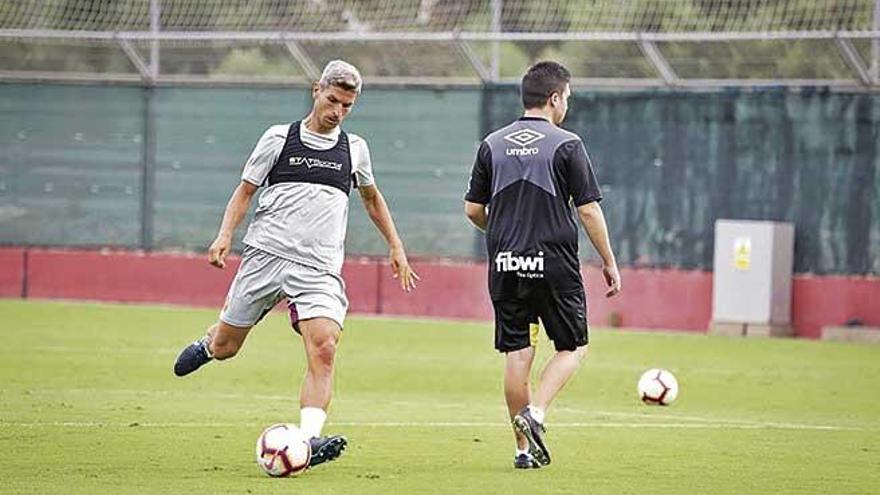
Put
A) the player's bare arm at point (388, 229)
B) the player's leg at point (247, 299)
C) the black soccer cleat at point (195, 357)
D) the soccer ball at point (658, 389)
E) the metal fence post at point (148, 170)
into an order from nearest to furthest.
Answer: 1. the player's leg at point (247, 299)
2. the player's bare arm at point (388, 229)
3. the black soccer cleat at point (195, 357)
4. the soccer ball at point (658, 389)
5. the metal fence post at point (148, 170)

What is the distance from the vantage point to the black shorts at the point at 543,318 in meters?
10.9

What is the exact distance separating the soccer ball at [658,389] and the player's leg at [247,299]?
178 inches

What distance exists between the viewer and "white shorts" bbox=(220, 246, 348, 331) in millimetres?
11008

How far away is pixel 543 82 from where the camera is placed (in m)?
10.9

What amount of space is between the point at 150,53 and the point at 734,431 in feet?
58.1

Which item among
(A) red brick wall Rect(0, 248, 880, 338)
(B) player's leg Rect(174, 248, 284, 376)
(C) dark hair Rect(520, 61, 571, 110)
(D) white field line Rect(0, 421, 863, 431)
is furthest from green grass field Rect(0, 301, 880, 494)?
(C) dark hair Rect(520, 61, 571, 110)

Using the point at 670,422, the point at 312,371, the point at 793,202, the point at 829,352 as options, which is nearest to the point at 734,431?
the point at 670,422

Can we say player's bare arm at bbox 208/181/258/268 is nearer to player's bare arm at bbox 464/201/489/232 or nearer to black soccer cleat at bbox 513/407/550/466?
player's bare arm at bbox 464/201/489/232

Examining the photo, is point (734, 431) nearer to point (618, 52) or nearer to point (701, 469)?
point (701, 469)

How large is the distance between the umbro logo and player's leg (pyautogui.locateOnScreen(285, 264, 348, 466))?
1237 millimetres

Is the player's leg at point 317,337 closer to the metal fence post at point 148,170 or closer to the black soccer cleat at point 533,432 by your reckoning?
the black soccer cleat at point 533,432

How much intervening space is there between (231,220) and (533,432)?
1.99 metres

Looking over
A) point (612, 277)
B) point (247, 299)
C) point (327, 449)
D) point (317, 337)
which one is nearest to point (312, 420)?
point (327, 449)

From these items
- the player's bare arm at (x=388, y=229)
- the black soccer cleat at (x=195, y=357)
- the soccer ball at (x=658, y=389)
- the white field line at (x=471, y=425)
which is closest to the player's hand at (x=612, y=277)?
the player's bare arm at (x=388, y=229)
